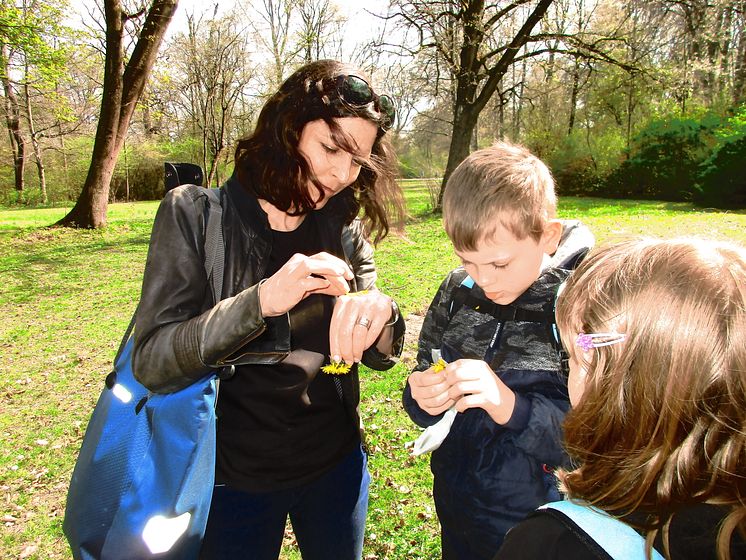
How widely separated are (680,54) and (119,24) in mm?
25232

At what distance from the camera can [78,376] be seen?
5516 millimetres

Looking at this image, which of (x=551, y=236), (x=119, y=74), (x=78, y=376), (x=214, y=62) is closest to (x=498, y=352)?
(x=551, y=236)

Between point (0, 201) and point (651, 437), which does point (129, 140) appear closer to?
point (0, 201)

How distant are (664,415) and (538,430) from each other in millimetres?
640

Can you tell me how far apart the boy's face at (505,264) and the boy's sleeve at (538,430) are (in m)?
0.34

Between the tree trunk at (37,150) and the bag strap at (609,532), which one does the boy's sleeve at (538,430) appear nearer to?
the bag strap at (609,532)

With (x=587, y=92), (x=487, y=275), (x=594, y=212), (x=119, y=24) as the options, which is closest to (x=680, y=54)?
(x=587, y=92)

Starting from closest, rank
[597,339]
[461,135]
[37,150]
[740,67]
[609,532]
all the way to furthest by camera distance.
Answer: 1. [609,532]
2. [597,339]
3. [461,135]
4. [740,67]
5. [37,150]

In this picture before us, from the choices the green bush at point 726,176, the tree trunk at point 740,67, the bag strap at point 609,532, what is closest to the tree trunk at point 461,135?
the green bush at point 726,176

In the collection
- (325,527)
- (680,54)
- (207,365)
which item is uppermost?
(680,54)

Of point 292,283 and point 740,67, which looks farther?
point 740,67

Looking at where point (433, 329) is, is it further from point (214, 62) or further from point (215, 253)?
point (214, 62)

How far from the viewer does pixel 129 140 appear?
3147 cm

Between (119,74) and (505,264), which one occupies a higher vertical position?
(119,74)
